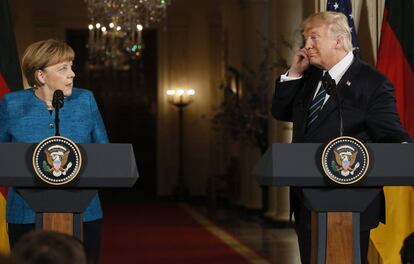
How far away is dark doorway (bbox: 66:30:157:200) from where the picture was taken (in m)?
24.4

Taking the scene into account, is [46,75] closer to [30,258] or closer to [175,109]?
[30,258]

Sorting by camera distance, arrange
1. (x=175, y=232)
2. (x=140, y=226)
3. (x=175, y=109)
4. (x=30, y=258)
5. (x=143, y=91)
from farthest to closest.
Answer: (x=143, y=91) < (x=175, y=109) < (x=140, y=226) < (x=175, y=232) < (x=30, y=258)

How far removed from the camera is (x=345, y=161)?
4160 millimetres

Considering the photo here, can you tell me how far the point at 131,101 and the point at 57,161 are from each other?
822 inches

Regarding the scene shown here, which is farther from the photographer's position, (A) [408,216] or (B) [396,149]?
(A) [408,216]

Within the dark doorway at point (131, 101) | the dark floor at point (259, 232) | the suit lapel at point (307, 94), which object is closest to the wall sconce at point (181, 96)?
the dark doorway at point (131, 101)

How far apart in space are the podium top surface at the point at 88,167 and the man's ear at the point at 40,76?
1.96 feet

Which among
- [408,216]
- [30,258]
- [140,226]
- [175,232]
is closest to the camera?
[30,258]

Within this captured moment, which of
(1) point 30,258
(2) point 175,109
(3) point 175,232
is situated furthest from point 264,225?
(1) point 30,258

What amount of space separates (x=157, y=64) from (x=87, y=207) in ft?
61.5

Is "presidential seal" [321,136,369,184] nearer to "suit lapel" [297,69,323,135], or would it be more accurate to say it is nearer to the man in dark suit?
the man in dark suit

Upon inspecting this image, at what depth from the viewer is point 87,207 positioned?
15.1ft

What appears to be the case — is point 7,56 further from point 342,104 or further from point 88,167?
point 342,104

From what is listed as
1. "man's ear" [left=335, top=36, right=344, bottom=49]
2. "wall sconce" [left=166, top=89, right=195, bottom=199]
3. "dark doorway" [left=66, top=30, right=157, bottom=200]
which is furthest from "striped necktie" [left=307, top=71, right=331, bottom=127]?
"dark doorway" [left=66, top=30, right=157, bottom=200]
